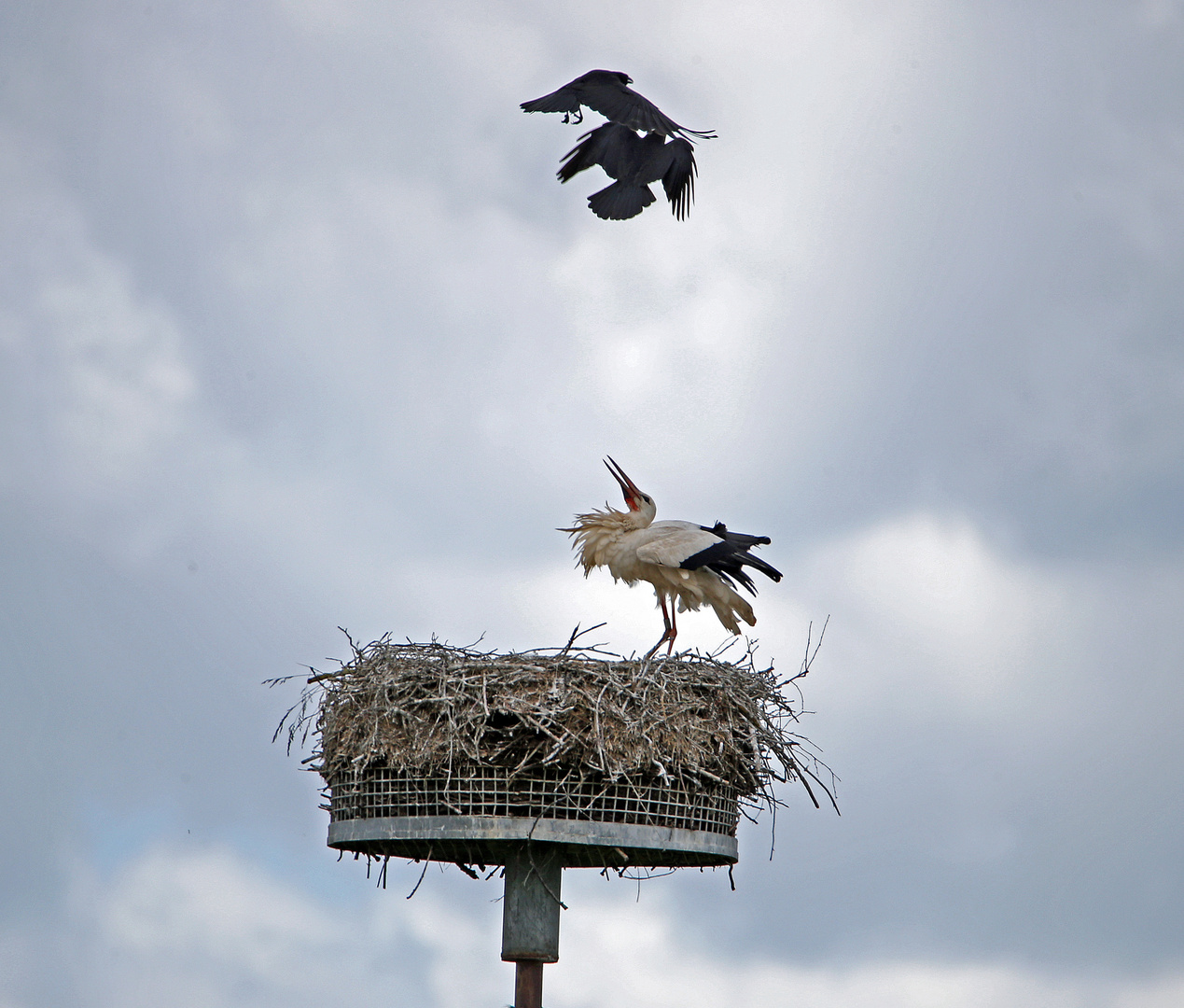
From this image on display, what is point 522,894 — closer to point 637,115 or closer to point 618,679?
point 618,679

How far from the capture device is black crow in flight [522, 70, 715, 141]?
8.02 metres

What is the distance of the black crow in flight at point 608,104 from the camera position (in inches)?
316

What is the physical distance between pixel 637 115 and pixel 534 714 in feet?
11.9

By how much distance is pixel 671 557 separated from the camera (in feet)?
28.5

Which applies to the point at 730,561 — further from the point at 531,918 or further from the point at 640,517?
the point at 531,918

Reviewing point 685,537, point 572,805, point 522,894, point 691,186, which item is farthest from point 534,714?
point 691,186

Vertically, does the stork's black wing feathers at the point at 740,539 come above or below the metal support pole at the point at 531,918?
above

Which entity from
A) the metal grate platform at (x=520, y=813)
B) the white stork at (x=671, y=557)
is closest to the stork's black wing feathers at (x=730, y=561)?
the white stork at (x=671, y=557)

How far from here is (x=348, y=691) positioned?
25.4ft

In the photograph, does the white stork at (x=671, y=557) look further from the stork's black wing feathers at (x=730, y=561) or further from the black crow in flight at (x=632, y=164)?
the black crow in flight at (x=632, y=164)

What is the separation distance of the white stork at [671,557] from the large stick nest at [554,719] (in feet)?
2.96

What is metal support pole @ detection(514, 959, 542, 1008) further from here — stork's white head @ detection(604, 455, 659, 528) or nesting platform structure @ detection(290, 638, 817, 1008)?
stork's white head @ detection(604, 455, 659, 528)

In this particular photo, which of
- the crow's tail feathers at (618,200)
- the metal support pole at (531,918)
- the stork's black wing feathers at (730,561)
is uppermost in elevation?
the crow's tail feathers at (618,200)

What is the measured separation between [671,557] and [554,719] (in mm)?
1942
